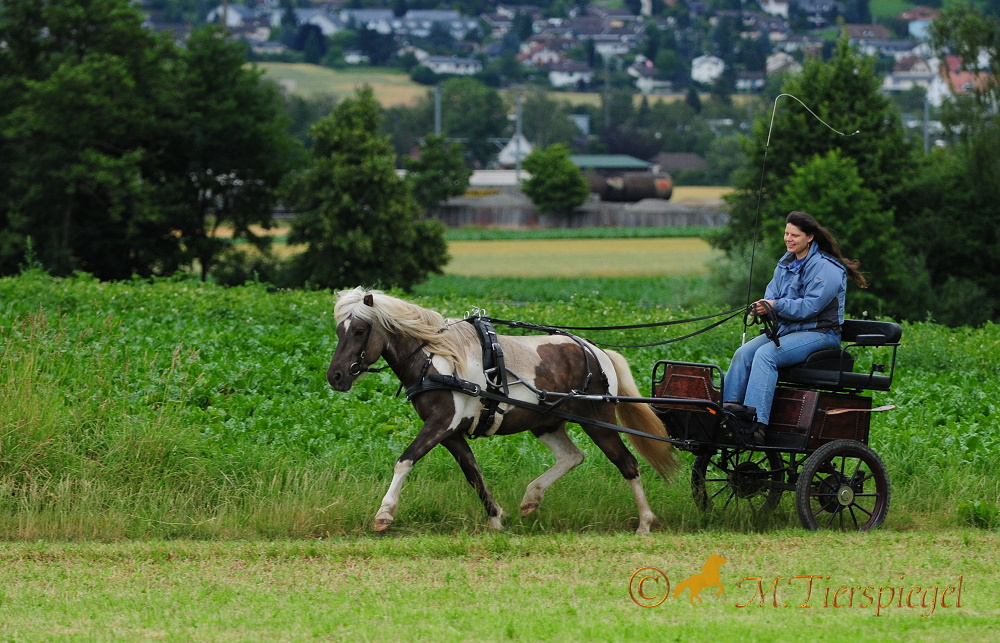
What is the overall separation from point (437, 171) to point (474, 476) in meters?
67.3

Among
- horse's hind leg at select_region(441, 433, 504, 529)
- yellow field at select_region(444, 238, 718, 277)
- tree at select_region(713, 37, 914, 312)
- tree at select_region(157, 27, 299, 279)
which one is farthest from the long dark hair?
yellow field at select_region(444, 238, 718, 277)

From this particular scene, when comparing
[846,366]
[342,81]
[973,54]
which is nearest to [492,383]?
[846,366]

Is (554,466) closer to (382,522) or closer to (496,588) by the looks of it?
(382,522)

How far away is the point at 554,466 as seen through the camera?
340 inches

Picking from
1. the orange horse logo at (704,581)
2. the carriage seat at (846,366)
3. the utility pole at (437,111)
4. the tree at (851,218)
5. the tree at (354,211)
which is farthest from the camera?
the utility pole at (437,111)

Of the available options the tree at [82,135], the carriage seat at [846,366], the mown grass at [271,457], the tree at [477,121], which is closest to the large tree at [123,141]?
the tree at [82,135]

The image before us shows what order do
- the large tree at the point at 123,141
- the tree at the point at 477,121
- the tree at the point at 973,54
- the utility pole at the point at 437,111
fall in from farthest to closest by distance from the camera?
the tree at the point at 477,121, the utility pole at the point at 437,111, the tree at the point at 973,54, the large tree at the point at 123,141

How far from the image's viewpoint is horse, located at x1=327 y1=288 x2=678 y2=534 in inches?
309

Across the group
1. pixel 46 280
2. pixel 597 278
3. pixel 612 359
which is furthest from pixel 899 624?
pixel 597 278

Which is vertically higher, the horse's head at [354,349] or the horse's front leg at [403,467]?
the horse's head at [354,349]

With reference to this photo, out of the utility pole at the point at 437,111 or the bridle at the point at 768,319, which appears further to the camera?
the utility pole at the point at 437,111

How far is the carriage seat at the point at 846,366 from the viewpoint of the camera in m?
8.11

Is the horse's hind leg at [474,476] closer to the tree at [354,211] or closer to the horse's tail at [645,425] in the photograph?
the horse's tail at [645,425]

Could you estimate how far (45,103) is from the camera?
37594 millimetres
